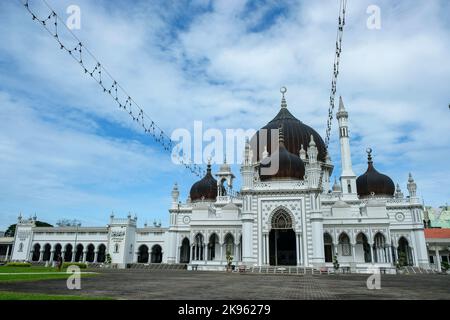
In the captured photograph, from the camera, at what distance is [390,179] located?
44031 millimetres

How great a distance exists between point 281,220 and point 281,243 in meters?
3.61

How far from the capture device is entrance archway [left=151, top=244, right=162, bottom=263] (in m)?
52.1

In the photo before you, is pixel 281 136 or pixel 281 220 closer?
pixel 281 220

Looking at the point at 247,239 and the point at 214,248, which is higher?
the point at 247,239

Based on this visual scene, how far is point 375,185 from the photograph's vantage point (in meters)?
43.6

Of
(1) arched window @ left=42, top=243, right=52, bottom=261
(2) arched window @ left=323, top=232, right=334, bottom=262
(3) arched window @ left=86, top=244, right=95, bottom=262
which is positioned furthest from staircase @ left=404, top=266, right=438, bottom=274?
(1) arched window @ left=42, top=243, right=52, bottom=261

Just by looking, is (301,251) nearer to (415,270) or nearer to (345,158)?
(415,270)

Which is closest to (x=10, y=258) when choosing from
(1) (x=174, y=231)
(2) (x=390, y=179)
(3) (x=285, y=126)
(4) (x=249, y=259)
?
(1) (x=174, y=231)

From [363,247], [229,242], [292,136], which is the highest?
[292,136]

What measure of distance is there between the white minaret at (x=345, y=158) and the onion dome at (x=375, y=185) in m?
1.55

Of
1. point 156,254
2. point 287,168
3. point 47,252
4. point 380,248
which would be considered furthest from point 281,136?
point 47,252

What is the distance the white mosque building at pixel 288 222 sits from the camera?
1401 inches

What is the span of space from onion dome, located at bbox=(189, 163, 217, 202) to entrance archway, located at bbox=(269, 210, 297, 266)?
48.2 feet
